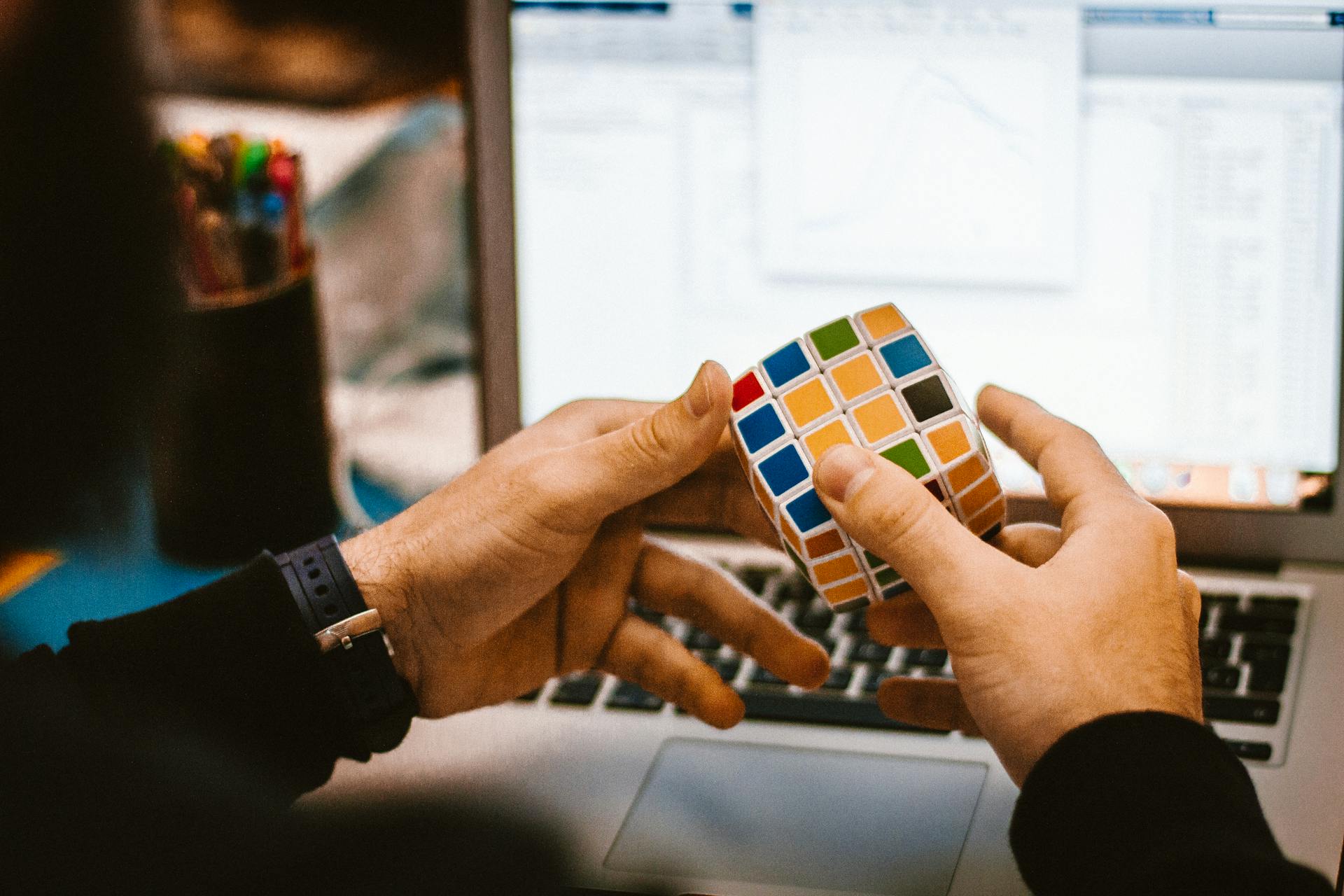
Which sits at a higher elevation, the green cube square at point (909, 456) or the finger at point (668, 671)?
the green cube square at point (909, 456)

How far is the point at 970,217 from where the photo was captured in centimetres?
79

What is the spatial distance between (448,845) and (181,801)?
14cm

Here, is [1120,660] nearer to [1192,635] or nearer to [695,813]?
[1192,635]

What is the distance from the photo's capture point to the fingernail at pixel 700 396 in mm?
535

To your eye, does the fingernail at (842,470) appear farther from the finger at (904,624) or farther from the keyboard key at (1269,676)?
the keyboard key at (1269,676)

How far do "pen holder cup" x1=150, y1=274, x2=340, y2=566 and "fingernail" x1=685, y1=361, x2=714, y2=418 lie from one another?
15.2 inches

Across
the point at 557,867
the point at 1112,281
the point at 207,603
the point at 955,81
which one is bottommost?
the point at 557,867

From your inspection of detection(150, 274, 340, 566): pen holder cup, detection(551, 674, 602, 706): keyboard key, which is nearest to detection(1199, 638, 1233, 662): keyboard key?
detection(551, 674, 602, 706): keyboard key

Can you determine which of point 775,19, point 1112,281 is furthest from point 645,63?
point 1112,281

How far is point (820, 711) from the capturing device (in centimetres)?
65

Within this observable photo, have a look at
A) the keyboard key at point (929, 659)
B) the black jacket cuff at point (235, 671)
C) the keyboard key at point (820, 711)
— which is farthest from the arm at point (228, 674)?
the keyboard key at point (929, 659)

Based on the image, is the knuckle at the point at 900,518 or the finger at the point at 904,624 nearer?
the knuckle at the point at 900,518

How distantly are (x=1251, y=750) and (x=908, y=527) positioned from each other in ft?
0.85

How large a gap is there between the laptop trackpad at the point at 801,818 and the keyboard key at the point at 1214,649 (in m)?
0.17
